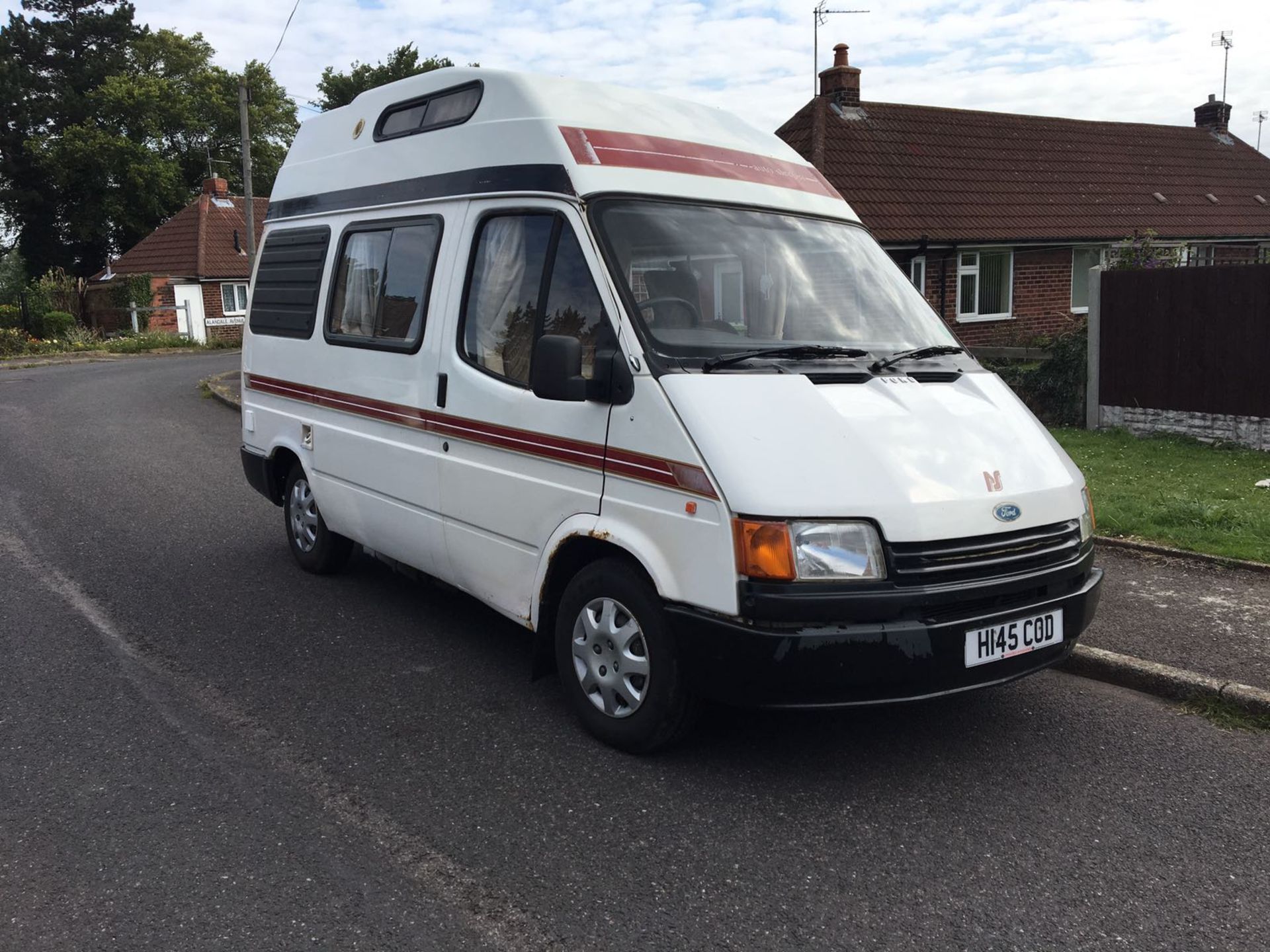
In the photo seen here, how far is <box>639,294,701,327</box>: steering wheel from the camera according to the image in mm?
4137

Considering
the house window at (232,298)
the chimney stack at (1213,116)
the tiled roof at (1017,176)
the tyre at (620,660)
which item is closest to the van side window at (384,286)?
the tyre at (620,660)

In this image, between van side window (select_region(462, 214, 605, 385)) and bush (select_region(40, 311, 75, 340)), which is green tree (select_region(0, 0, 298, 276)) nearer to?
bush (select_region(40, 311, 75, 340))

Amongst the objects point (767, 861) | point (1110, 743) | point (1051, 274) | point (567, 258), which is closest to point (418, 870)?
point (767, 861)

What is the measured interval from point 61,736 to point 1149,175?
25731 mm

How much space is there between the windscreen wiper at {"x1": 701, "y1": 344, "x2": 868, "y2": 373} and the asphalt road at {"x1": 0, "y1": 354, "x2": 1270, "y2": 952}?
1.50m

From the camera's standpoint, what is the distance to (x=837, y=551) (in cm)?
362

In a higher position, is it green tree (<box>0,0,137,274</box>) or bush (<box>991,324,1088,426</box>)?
green tree (<box>0,0,137,274</box>)

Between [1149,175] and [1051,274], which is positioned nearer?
[1051,274]

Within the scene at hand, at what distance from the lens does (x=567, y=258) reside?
4.34m

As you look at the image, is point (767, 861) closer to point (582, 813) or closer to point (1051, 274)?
point (582, 813)

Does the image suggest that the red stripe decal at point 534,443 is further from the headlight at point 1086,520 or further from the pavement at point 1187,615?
the pavement at point 1187,615

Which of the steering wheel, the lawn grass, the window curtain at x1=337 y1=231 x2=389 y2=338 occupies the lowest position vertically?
the lawn grass

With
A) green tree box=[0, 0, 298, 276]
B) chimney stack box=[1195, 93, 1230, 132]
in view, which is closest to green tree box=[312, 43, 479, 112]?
green tree box=[0, 0, 298, 276]

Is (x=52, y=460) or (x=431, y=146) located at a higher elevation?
(x=431, y=146)
